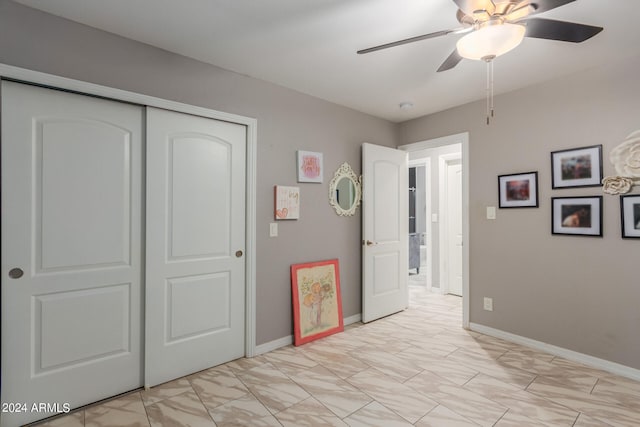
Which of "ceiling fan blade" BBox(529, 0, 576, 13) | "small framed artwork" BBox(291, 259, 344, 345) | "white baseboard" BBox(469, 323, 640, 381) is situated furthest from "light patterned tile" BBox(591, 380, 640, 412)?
"ceiling fan blade" BBox(529, 0, 576, 13)

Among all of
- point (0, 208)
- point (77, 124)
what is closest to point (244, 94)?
point (77, 124)

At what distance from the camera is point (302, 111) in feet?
10.2

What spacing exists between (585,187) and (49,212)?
383cm

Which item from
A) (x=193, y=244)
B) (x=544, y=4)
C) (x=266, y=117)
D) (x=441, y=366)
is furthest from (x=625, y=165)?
(x=193, y=244)

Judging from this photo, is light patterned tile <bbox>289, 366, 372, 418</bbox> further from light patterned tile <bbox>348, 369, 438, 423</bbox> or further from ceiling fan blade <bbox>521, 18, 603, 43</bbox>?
ceiling fan blade <bbox>521, 18, 603, 43</bbox>

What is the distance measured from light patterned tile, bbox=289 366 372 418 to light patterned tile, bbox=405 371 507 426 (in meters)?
0.44

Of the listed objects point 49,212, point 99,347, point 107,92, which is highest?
point 107,92

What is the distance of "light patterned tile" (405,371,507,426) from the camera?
1.94 metres

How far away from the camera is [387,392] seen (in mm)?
2199

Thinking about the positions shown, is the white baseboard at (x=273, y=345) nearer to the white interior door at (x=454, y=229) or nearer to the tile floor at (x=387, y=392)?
the tile floor at (x=387, y=392)

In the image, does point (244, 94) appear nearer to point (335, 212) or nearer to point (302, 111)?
point (302, 111)

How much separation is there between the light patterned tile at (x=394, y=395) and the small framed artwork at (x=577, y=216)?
1853 millimetres

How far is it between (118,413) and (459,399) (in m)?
2.16

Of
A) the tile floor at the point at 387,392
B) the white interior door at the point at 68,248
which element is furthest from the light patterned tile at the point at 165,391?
the white interior door at the point at 68,248
